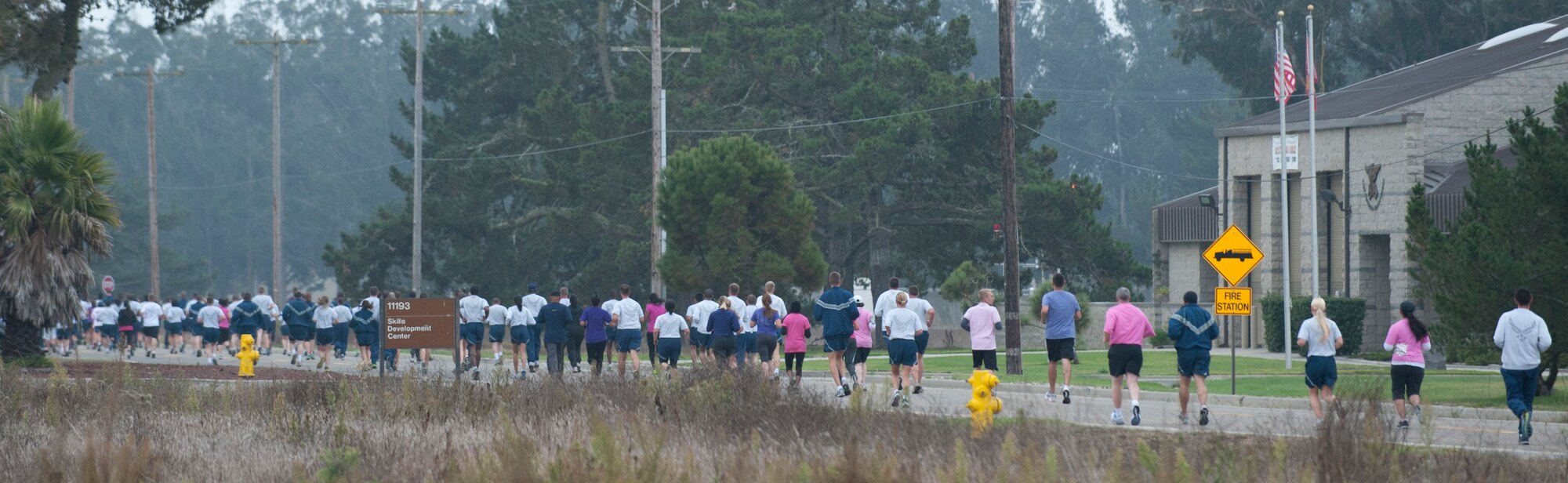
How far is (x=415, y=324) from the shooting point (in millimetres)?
23281

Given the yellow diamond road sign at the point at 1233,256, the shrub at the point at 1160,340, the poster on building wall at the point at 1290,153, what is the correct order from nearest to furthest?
the yellow diamond road sign at the point at 1233,256, the poster on building wall at the point at 1290,153, the shrub at the point at 1160,340

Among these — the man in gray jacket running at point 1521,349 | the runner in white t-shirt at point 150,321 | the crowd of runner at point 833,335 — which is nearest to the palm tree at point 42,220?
the crowd of runner at point 833,335

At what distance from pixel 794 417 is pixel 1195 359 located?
5.16 meters

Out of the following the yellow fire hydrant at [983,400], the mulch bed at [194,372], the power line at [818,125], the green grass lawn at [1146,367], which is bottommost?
the green grass lawn at [1146,367]

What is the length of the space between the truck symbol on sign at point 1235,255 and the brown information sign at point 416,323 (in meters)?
10.6

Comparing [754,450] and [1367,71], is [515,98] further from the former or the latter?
[754,450]

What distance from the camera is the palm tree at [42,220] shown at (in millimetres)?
26109

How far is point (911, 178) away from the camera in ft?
159

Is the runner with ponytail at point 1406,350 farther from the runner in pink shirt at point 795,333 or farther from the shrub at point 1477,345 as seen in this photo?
the runner in pink shirt at point 795,333

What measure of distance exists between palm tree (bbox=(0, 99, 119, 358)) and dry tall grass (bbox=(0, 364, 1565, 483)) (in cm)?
832

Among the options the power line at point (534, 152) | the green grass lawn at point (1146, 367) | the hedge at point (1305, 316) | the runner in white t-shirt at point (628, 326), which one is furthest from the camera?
the power line at point (534, 152)

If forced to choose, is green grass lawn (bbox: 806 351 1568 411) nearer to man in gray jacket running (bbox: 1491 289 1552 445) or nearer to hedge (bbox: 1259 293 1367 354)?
man in gray jacket running (bbox: 1491 289 1552 445)

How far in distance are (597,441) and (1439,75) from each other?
36052 millimetres

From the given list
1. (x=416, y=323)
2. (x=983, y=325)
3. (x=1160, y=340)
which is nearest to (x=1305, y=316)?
(x=1160, y=340)
